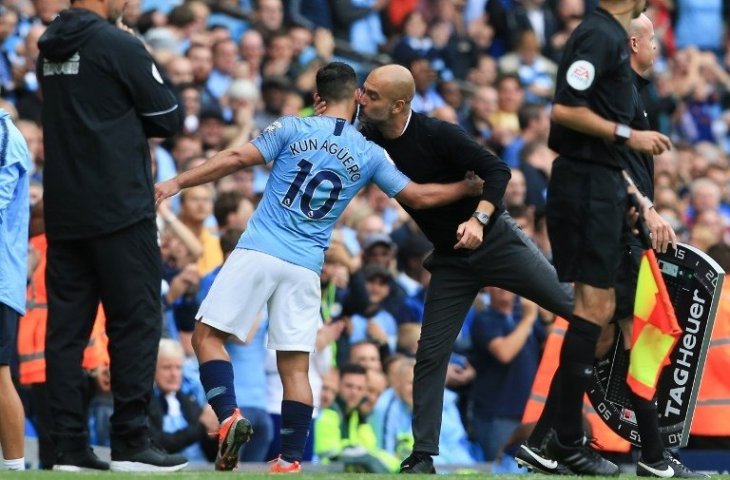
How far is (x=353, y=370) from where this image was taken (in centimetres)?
1305

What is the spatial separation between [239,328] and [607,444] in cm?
383

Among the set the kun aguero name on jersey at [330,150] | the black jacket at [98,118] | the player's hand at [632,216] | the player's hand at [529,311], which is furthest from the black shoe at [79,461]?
the player's hand at [529,311]

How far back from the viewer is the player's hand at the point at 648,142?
27.5 ft

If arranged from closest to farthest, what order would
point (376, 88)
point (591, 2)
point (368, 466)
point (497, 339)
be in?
point (376, 88)
point (368, 466)
point (497, 339)
point (591, 2)

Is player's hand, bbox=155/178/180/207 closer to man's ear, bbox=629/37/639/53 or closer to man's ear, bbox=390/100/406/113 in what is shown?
man's ear, bbox=390/100/406/113

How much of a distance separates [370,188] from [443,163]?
20.8 feet

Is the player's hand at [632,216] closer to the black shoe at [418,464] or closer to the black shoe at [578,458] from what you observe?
the black shoe at [578,458]

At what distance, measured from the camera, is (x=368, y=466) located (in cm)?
1155

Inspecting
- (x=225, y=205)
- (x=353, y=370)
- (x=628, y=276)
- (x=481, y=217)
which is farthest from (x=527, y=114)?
(x=628, y=276)

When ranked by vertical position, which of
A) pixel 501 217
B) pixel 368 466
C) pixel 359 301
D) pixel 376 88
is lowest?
pixel 368 466

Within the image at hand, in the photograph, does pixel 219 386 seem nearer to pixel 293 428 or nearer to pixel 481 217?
pixel 293 428

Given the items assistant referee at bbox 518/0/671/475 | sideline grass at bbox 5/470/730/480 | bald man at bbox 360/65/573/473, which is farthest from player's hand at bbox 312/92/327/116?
sideline grass at bbox 5/470/730/480

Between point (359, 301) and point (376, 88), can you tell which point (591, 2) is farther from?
point (376, 88)

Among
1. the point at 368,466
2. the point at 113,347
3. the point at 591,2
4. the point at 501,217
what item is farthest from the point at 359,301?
the point at 591,2
